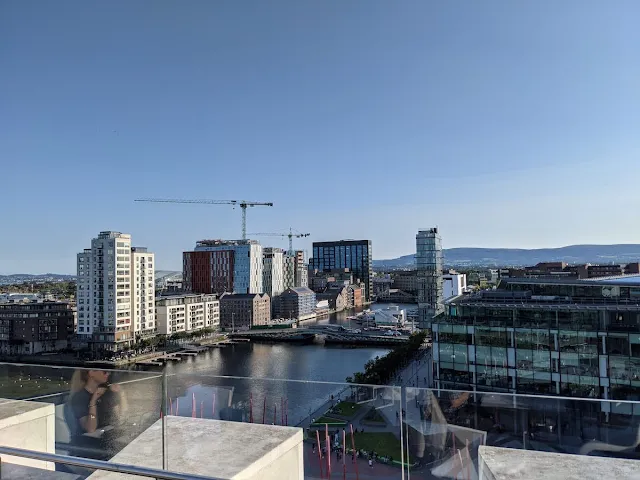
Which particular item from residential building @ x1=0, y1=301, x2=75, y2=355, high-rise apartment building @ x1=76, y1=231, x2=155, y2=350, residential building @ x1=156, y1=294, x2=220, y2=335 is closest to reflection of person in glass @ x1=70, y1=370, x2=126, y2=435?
high-rise apartment building @ x1=76, y1=231, x2=155, y2=350

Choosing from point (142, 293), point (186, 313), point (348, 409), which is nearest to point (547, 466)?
point (348, 409)

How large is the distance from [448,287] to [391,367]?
15.1m

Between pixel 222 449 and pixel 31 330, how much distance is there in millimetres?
19185

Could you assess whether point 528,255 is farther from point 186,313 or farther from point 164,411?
point 164,411

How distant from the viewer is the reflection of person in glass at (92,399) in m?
1.35

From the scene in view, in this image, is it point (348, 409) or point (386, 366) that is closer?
point (348, 409)

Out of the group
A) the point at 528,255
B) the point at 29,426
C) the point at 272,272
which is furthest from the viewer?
the point at 528,255

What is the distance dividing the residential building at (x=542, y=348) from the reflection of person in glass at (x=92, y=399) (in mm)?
5347

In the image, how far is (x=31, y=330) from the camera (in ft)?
57.3

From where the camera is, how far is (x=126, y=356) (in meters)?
16.6

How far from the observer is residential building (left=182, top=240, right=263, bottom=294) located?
29.4 m

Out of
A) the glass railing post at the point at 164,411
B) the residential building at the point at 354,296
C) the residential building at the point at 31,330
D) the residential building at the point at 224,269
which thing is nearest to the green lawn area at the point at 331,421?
the glass railing post at the point at 164,411

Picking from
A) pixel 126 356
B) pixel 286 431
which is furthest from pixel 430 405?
pixel 126 356

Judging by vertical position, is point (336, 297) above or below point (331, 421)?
below
